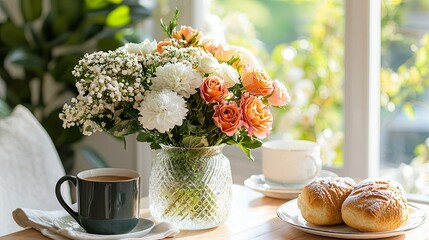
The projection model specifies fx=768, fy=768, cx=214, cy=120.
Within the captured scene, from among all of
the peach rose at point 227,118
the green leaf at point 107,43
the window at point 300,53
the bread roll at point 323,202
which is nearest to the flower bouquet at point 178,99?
the peach rose at point 227,118

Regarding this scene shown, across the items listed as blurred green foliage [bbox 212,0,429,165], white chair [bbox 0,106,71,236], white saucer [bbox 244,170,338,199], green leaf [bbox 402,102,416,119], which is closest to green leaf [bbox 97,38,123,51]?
blurred green foliage [bbox 212,0,429,165]

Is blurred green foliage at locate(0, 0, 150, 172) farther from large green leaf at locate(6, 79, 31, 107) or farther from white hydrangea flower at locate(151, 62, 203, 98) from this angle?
white hydrangea flower at locate(151, 62, 203, 98)

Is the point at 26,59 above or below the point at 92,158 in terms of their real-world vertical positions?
above

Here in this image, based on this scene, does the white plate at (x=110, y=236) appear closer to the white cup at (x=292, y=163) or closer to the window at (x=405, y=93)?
the white cup at (x=292, y=163)

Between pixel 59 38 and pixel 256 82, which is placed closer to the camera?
pixel 256 82

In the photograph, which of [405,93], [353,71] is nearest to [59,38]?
[353,71]

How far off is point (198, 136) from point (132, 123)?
0.41 feet

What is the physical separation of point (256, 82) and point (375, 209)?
31 cm

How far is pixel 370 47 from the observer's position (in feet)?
7.15

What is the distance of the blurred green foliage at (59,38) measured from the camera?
2.74m

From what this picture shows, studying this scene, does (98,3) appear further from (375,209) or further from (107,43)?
(375,209)

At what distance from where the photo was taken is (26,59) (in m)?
2.71

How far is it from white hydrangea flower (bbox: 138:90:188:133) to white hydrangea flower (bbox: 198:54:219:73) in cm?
9

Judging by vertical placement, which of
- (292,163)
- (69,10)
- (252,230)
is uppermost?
(69,10)
